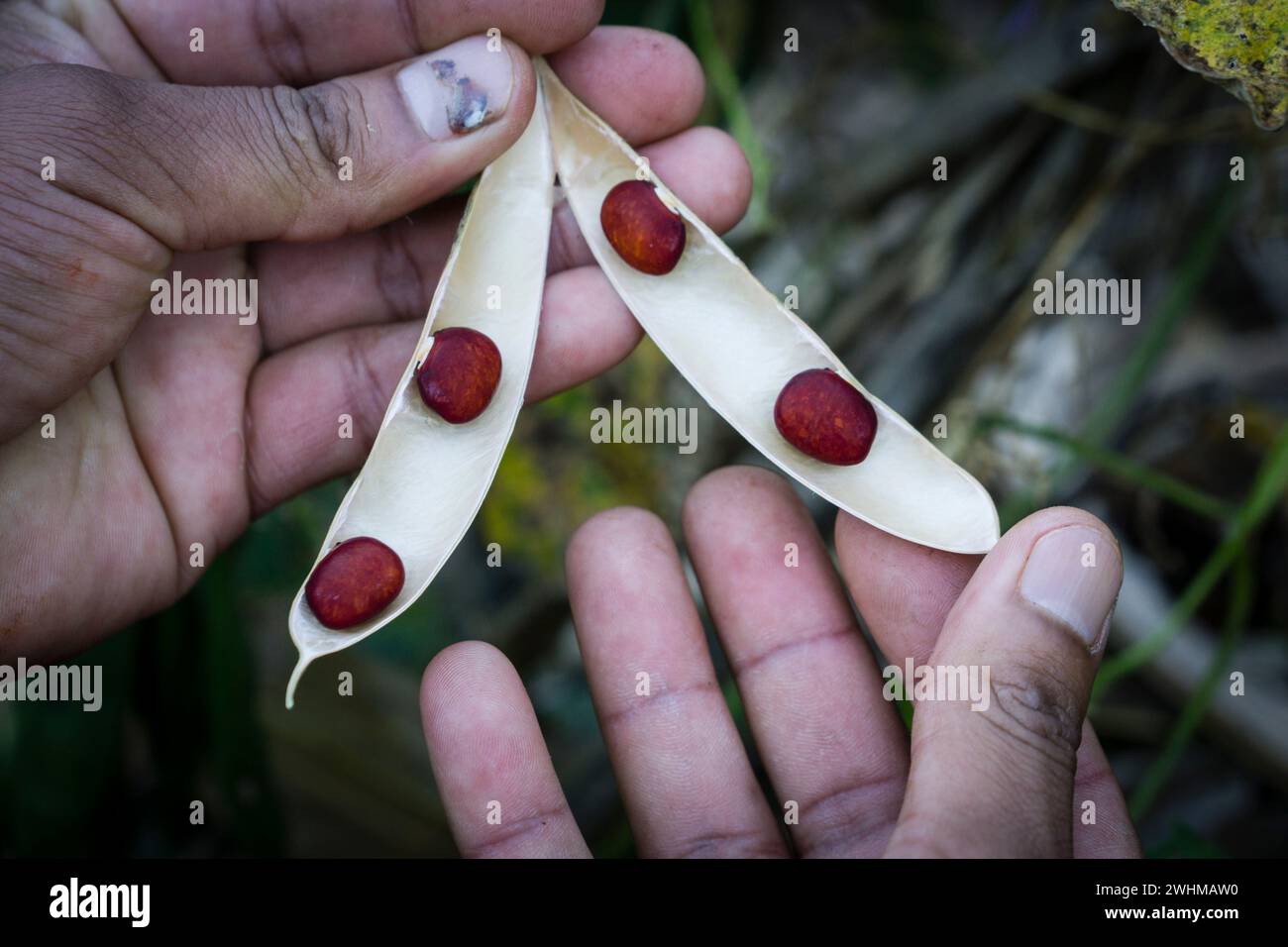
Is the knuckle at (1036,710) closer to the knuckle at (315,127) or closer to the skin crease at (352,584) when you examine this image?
the skin crease at (352,584)

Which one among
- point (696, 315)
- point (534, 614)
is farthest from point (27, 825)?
point (696, 315)

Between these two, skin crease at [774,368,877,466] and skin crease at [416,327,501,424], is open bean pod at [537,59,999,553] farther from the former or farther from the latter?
skin crease at [416,327,501,424]

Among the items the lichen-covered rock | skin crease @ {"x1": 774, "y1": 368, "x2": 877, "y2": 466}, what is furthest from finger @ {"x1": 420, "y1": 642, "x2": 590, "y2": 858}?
the lichen-covered rock

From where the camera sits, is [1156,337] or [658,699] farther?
[1156,337]

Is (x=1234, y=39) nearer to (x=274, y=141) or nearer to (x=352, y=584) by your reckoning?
(x=274, y=141)

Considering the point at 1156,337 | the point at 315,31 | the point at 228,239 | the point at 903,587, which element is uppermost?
the point at 315,31

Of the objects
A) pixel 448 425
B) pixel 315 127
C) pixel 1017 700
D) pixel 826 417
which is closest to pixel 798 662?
pixel 826 417

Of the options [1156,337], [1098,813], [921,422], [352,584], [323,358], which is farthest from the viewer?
[921,422]
